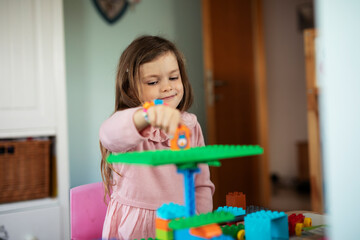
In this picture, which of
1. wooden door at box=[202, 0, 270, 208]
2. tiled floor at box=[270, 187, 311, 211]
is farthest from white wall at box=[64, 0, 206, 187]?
tiled floor at box=[270, 187, 311, 211]

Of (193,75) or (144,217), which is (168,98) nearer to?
(144,217)

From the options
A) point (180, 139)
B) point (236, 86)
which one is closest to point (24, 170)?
point (180, 139)

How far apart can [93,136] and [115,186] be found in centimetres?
126

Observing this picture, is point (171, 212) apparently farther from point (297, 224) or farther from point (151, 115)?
point (297, 224)

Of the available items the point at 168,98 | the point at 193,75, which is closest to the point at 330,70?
the point at 168,98

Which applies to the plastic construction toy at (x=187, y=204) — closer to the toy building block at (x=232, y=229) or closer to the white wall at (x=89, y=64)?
the toy building block at (x=232, y=229)

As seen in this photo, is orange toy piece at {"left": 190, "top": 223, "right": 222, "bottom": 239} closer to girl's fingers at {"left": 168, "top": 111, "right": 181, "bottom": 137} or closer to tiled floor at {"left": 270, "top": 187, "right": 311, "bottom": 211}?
girl's fingers at {"left": 168, "top": 111, "right": 181, "bottom": 137}

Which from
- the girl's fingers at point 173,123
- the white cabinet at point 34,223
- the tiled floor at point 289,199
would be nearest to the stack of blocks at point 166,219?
the girl's fingers at point 173,123

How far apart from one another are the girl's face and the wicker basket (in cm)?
90

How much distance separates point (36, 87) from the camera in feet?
5.39

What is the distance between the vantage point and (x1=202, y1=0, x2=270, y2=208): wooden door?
8.25 feet

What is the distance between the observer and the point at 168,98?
875 mm

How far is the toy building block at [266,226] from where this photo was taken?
55 cm

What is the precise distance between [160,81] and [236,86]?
194cm
